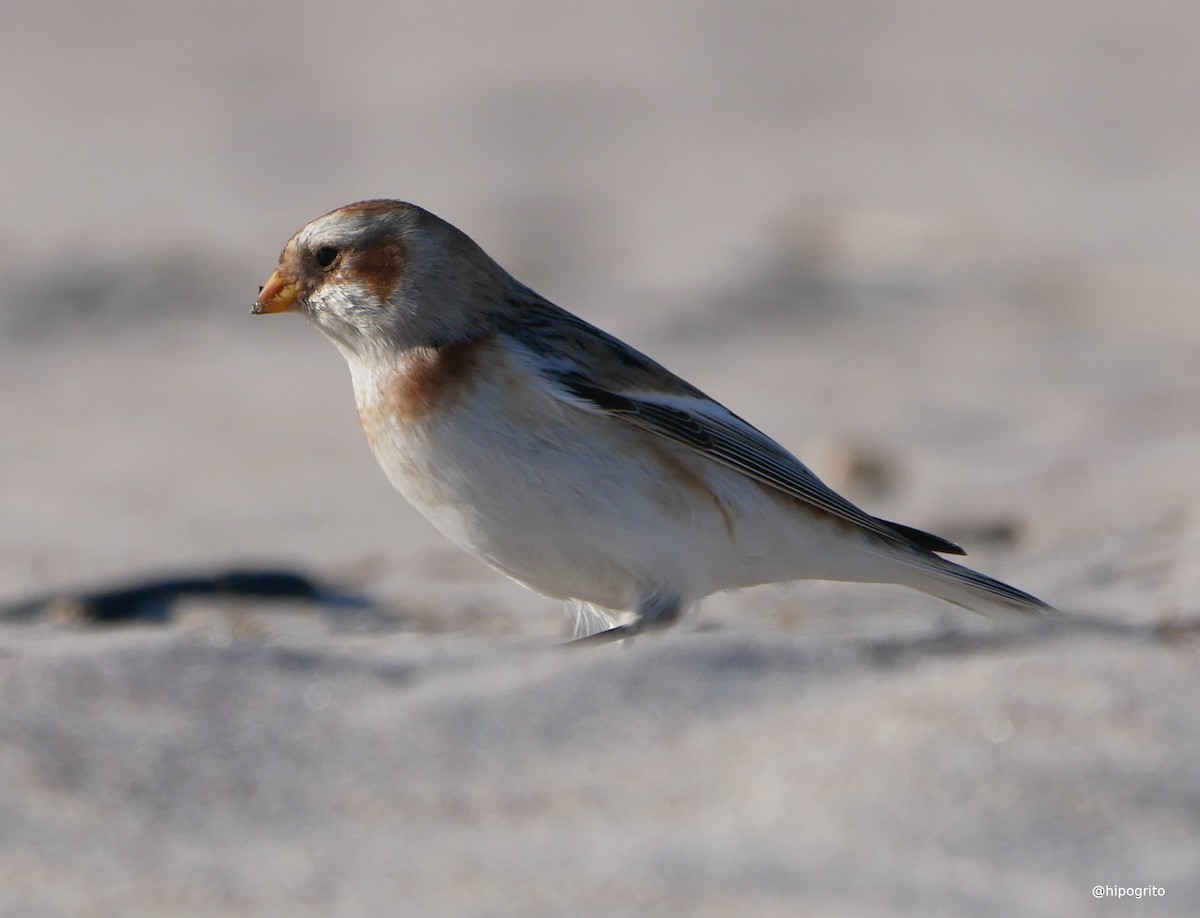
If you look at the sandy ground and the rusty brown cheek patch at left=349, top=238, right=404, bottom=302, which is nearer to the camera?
the sandy ground

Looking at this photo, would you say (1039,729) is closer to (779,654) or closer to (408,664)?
(779,654)

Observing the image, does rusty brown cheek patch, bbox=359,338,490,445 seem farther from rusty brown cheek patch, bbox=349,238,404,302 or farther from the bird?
rusty brown cheek patch, bbox=349,238,404,302

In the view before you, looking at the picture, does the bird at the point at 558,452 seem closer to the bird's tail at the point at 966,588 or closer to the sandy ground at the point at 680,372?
the bird's tail at the point at 966,588

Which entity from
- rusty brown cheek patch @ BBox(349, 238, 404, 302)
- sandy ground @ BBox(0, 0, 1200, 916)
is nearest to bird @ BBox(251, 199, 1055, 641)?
rusty brown cheek patch @ BBox(349, 238, 404, 302)

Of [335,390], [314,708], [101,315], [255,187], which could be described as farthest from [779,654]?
[255,187]

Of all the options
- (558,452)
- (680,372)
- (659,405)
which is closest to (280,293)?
(558,452)

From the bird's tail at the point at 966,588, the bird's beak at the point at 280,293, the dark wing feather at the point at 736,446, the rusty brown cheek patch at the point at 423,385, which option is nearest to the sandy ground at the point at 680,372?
the bird's tail at the point at 966,588

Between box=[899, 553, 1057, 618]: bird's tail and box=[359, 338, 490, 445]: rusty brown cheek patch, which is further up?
box=[359, 338, 490, 445]: rusty brown cheek patch

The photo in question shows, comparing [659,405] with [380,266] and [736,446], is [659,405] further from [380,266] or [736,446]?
[380,266]

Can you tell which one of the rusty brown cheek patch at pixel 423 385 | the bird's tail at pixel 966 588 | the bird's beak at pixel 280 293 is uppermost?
the bird's beak at pixel 280 293
